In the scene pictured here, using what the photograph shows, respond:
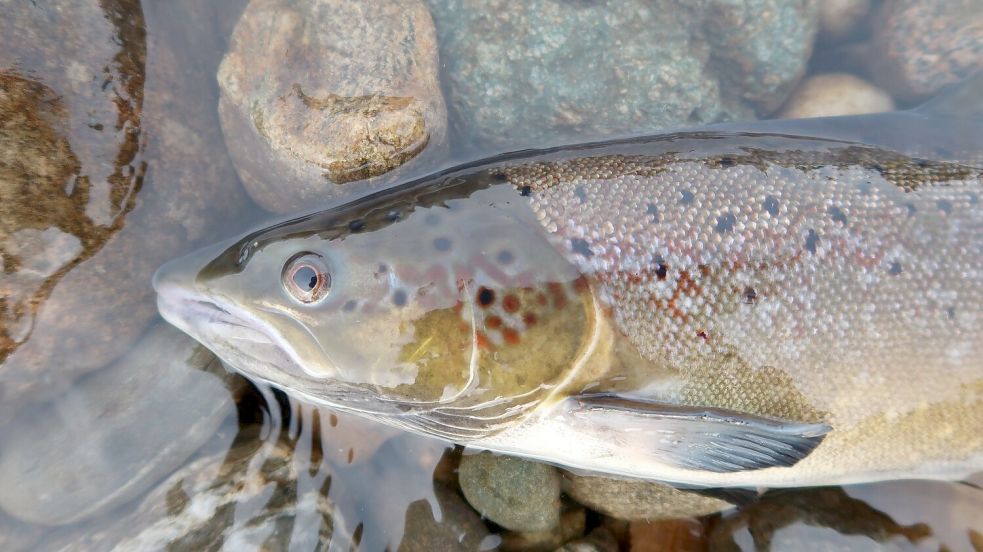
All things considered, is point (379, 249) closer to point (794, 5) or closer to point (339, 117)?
point (339, 117)

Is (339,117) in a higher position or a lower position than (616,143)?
higher

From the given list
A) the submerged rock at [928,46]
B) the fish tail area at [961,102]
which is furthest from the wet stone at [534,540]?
the submerged rock at [928,46]

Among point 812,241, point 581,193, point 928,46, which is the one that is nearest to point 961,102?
point 928,46

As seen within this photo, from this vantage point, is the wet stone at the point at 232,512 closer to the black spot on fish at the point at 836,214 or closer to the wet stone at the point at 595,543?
the wet stone at the point at 595,543

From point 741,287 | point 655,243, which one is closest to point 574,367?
point 655,243

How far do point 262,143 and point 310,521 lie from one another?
1895 millimetres

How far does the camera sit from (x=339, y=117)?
259 cm

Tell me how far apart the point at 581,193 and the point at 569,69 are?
1.57 m

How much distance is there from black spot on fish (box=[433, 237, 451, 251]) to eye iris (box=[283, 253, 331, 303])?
387 millimetres

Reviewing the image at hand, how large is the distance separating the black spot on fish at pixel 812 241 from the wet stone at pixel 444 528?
195cm

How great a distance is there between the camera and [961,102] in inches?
108

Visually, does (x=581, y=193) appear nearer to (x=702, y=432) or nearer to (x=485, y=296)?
(x=485, y=296)

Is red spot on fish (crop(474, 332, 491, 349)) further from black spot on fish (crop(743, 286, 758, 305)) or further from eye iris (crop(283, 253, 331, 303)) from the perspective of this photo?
black spot on fish (crop(743, 286, 758, 305))

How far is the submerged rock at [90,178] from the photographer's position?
2.31 m
